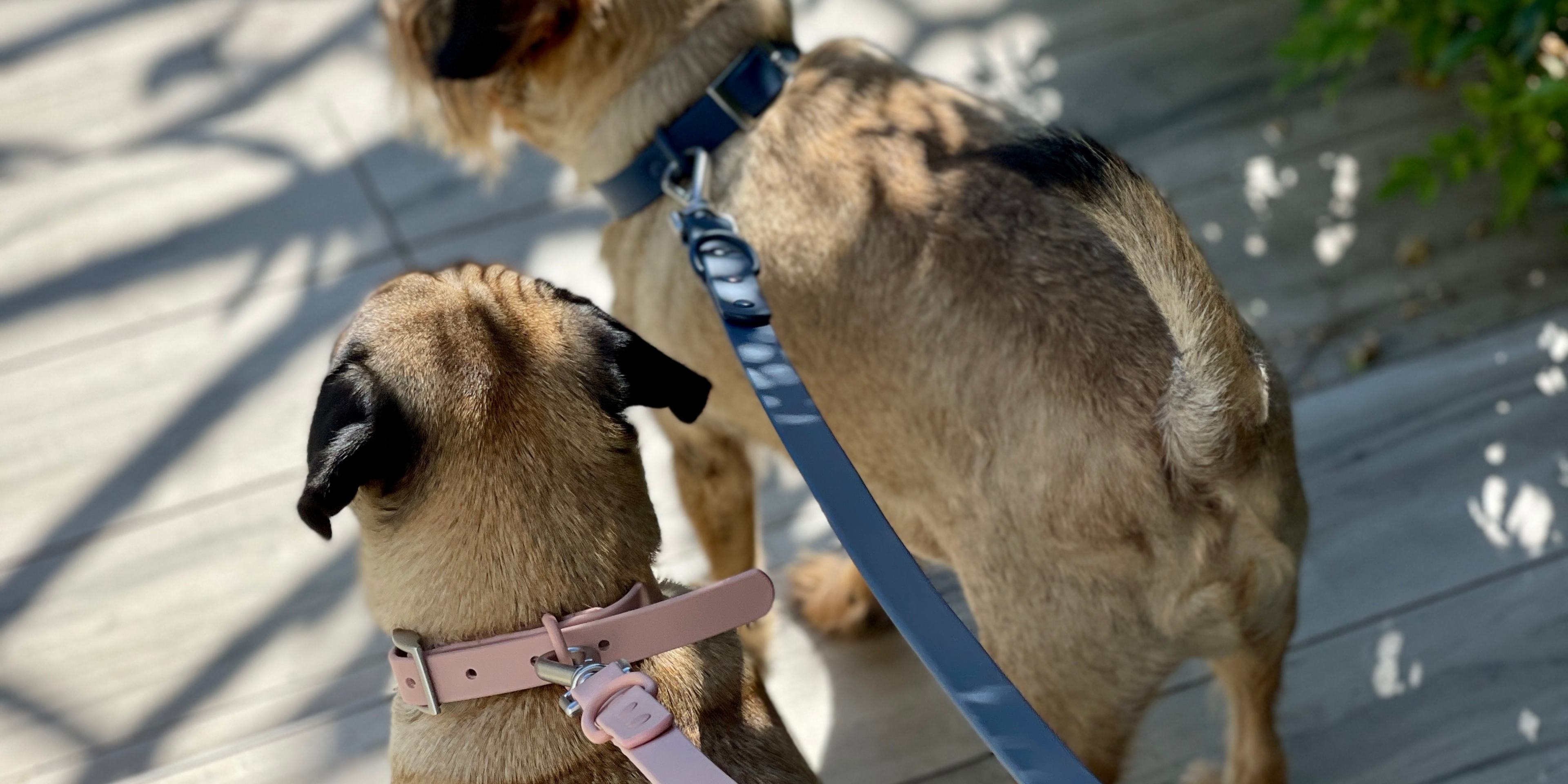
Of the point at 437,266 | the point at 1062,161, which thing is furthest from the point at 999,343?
the point at 437,266

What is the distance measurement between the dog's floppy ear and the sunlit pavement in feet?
3.33

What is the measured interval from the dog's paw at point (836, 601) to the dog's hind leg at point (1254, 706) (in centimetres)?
64

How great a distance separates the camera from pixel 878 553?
1.20m

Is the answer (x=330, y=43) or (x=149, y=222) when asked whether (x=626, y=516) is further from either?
(x=330, y=43)

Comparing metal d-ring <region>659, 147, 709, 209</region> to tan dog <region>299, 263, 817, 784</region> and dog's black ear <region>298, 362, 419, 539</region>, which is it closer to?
tan dog <region>299, 263, 817, 784</region>

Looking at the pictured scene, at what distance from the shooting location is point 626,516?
1.33m

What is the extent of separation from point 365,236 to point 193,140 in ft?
2.21

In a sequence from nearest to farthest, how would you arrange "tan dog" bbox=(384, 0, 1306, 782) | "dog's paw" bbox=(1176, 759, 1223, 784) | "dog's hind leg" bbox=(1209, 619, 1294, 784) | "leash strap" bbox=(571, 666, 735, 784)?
"leash strap" bbox=(571, 666, 735, 784)
"tan dog" bbox=(384, 0, 1306, 782)
"dog's hind leg" bbox=(1209, 619, 1294, 784)
"dog's paw" bbox=(1176, 759, 1223, 784)

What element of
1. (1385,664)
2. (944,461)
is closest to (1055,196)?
(944,461)

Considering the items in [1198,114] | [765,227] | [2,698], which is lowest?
[2,698]

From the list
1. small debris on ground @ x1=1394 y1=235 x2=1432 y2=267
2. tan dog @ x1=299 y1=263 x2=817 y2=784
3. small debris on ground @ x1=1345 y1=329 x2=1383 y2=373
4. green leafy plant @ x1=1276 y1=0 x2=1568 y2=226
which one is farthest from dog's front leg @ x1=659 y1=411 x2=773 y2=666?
small debris on ground @ x1=1394 y1=235 x2=1432 y2=267

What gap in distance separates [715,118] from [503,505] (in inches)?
33.4

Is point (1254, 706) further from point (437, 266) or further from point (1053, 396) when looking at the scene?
point (437, 266)

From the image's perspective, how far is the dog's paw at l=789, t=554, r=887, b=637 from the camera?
2.19 metres
